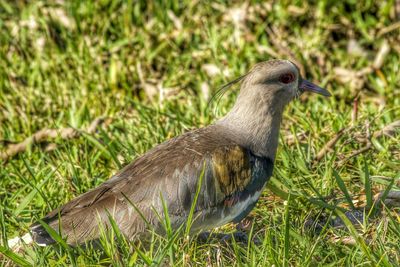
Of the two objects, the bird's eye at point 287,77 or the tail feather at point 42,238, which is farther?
the bird's eye at point 287,77

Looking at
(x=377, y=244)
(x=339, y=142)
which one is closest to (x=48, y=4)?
(x=339, y=142)

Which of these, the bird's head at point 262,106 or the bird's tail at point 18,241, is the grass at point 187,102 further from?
the bird's head at point 262,106

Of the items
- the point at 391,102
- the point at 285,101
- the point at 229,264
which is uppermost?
the point at 285,101

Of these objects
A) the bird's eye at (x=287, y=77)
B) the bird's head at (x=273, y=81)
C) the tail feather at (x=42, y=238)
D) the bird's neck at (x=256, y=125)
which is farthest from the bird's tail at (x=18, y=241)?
the bird's eye at (x=287, y=77)

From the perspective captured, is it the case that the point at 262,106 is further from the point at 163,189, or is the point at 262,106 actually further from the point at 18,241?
the point at 18,241

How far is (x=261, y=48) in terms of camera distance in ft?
23.6

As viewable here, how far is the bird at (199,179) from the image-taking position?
4.39 metres

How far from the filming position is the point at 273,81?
5.06 m

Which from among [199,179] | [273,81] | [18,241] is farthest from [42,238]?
[273,81]

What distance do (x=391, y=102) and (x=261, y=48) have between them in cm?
115

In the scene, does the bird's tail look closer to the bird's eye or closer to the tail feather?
the tail feather

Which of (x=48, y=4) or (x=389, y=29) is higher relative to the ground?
(x=48, y=4)

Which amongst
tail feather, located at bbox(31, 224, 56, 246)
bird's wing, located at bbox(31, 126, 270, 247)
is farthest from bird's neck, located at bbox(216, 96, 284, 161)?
tail feather, located at bbox(31, 224, 56, 246)

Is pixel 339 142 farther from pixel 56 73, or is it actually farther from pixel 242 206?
pixel 56 73
